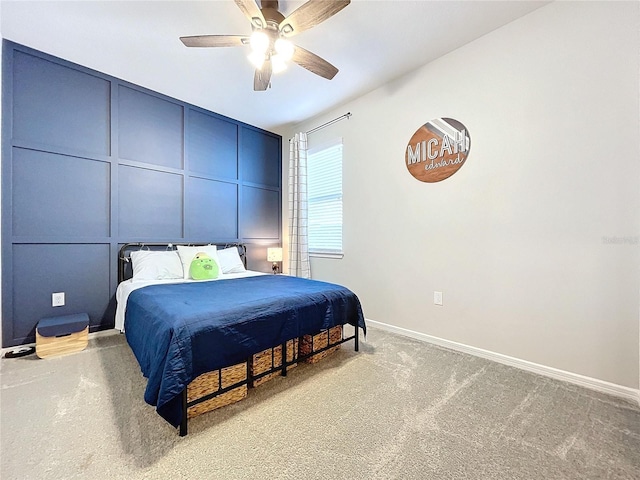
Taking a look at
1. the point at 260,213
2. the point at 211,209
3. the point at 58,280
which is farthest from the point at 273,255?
the point at 58,280

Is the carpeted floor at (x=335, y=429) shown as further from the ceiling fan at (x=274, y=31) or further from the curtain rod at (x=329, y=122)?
the curtain rod at (x=329, y=122)

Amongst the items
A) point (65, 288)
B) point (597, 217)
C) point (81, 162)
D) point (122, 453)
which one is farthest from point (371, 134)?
point (65, 288)

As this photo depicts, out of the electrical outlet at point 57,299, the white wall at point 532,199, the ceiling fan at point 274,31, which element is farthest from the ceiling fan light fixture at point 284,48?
the electrical outlet at point 57,299

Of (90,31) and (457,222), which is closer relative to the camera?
(90,31)

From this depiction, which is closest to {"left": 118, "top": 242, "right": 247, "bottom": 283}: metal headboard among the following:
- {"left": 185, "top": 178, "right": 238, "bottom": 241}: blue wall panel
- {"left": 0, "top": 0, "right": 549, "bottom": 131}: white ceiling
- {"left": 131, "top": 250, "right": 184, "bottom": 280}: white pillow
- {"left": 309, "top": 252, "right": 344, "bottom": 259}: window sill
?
{"left": 131, "top": 250, "right": 184, "bottom": 280}: white pillow

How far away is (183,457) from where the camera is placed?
4.26ft

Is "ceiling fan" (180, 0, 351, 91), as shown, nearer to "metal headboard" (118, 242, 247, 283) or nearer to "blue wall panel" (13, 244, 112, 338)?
"metal headboard" (118, 242, 247, 283)

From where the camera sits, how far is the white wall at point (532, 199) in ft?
6.02

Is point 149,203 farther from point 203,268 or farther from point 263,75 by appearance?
point 263,75

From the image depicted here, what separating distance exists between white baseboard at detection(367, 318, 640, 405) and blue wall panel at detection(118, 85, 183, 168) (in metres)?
3.60

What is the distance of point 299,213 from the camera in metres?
4.12

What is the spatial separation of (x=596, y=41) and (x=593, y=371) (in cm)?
234

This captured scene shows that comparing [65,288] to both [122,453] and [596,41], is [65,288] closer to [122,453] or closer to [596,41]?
[122,453]

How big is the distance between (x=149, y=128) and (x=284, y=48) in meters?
2.24
